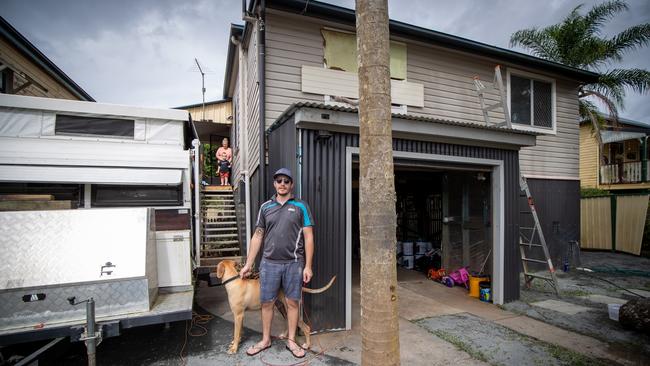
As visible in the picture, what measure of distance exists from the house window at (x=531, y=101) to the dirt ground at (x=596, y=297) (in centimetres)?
421

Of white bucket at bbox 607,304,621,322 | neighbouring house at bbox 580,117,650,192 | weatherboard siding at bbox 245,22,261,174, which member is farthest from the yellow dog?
neighbouring house at bbox 580,117,650,192

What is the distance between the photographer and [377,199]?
195 cm

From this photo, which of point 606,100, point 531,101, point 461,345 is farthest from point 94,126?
point 606,100

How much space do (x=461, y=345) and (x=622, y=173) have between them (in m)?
18.5

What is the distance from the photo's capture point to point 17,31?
7.16m

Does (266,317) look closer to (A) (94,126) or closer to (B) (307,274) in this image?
(B) (307,274)

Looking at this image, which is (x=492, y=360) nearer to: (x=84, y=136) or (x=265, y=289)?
(x=265, y=289)

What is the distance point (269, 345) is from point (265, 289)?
74 centimetres

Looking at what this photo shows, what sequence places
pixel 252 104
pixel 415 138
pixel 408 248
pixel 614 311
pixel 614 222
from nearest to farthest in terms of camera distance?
pixel 614 311 < pixel 415 138 < pixel 252 104 < pixel 408 248 < pixel 614 222

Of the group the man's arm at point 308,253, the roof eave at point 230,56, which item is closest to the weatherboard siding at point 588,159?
the roof eave at point 230,56

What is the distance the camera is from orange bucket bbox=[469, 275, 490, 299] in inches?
255

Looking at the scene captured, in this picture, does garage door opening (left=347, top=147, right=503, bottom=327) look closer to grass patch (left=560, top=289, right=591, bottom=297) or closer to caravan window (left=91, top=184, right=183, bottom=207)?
grass patch (left=560, top=289, right=591, bottom=297)

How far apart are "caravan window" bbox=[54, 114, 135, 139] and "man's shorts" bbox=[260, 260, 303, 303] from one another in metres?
2.63

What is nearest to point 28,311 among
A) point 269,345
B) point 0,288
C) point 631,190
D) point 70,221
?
point 0,288
